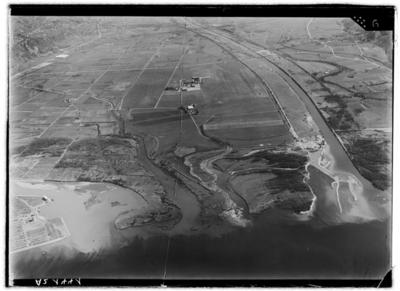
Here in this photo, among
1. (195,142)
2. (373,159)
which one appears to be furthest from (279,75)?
(373,159)

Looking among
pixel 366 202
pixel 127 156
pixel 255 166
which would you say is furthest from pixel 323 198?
pixel 127 156

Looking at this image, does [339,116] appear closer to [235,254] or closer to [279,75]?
[279,75]

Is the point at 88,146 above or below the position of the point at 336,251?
above

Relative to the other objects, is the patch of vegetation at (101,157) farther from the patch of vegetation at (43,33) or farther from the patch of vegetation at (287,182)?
the patch of vegetation at (287,182)

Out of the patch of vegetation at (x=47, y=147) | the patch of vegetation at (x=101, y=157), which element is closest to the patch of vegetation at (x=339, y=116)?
the patch of vegetation at (x=101, y=157)

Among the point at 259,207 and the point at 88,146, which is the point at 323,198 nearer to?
the point at 259,207

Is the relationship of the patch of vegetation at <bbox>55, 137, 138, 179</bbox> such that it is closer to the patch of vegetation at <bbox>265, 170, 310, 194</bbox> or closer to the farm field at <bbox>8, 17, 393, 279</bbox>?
the farm field at <bbox>8, 17, 393, 279</bbox>
